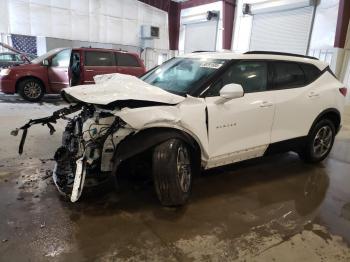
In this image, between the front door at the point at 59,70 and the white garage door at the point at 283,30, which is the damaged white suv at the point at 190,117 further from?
the white garage door at the point at 283,30

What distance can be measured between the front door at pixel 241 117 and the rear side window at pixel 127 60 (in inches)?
240

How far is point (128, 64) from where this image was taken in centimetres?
897

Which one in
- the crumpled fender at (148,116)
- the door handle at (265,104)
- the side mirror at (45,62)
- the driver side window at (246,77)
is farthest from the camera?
the side mirror at (45,62)

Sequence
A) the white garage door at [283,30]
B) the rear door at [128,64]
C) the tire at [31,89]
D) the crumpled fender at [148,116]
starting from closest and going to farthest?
the crumpled fender at [148,116], the tire at [31,89], the rear door at [128,64], the white garage door at [283,30]

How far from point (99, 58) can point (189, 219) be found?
6891 millimetres

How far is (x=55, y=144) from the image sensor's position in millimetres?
4664

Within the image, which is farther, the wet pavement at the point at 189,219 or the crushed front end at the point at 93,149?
the crushed front end at the point at 93,149

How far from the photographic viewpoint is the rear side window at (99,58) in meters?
8.35

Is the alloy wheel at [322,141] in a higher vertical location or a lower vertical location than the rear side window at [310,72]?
lower

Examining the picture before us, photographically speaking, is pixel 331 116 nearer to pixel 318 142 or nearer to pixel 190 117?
pixel 318 142

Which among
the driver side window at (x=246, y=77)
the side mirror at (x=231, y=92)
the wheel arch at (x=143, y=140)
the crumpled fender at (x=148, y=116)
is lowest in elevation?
the wheel arch at (x=143, y=140)

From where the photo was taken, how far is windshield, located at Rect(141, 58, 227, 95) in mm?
3104

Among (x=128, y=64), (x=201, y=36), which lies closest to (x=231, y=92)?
(x=128, y=64)

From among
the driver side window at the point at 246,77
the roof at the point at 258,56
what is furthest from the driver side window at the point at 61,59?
the driver side window at the point at 246,77
